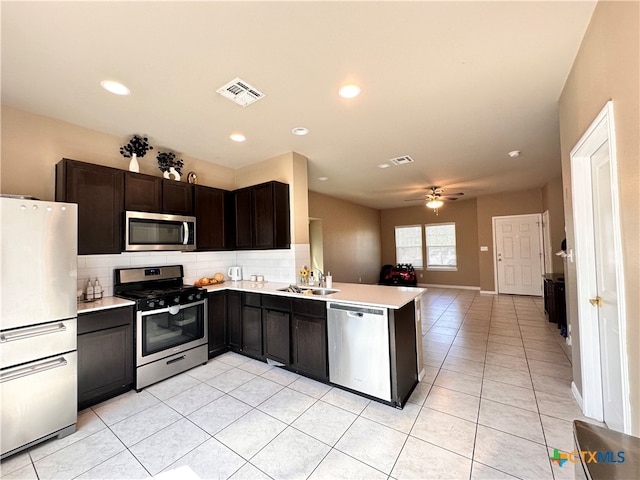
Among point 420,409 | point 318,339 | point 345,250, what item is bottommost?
point 420,409

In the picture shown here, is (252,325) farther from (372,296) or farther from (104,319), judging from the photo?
(372,296)

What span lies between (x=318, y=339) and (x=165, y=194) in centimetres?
241

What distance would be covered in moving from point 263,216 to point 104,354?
214 centimetres

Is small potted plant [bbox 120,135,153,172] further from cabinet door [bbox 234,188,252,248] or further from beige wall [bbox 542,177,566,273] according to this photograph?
beige wall [bbox 542,177,566,273]

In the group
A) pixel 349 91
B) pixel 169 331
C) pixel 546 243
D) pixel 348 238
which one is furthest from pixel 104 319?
pixel 546 243

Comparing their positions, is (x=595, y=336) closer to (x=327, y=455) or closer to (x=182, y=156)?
(x=327, y=455)

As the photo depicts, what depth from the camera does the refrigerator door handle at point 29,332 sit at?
173cm

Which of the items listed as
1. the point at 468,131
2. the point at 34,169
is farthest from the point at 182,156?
the point at 468,131

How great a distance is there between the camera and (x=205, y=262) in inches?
150

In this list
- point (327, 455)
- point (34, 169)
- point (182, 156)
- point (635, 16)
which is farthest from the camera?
point (182, 156)

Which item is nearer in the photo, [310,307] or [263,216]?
[310,307]

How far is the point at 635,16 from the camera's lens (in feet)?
3.67

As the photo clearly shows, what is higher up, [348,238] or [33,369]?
[348,238]

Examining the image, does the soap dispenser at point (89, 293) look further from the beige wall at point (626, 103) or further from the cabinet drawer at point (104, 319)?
the beige wall at point (626, 103)
